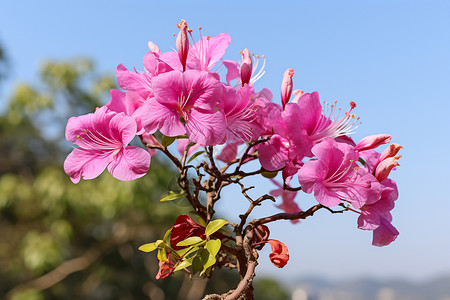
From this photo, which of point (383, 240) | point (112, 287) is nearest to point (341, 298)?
point (112, 287)

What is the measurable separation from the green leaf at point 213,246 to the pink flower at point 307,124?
178 millimetres

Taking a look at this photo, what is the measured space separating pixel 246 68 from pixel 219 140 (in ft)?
0.49

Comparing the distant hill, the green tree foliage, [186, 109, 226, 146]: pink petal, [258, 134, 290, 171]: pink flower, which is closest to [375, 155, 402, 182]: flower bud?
[258, 134, 290, 171]: pink flower

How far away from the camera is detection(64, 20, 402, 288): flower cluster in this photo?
0.67 meters

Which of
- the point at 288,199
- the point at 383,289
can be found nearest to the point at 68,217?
the point at 288,199

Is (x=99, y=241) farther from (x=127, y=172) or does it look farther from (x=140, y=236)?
(x=127, y=172)

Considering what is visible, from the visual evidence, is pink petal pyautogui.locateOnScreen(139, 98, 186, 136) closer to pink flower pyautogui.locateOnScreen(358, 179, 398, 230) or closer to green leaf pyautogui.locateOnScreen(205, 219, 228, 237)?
green leaf pyautogui.locateOnScreen(205, 219, 228, 237)

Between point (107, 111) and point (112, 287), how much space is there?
6555mm

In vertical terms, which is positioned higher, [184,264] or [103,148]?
[103,148]

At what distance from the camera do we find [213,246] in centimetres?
67

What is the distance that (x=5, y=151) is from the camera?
676 centimetres

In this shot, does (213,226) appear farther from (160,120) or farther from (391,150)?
(391,150)

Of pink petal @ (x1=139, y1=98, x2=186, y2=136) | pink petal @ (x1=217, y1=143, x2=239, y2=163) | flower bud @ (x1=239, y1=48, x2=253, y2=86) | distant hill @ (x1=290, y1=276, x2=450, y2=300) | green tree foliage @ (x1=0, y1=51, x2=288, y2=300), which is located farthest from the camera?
distant hill @ (x1=290, y1=276, x2=450, y2=300)

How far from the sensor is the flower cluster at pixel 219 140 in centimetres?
67
